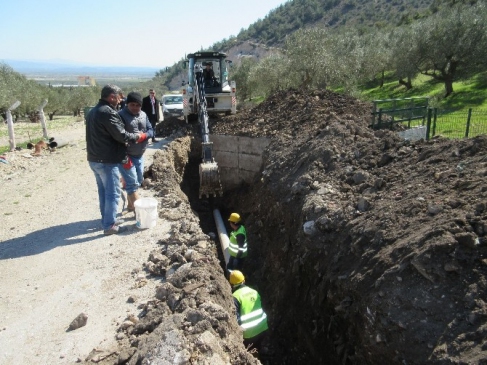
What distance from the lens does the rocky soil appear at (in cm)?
361

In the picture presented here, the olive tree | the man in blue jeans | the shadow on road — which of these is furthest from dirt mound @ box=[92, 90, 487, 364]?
the olive tree

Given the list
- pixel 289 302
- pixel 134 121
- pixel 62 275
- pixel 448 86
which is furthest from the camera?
pixel 448 86

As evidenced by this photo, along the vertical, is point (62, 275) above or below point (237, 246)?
above

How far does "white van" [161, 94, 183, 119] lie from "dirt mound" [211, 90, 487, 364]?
9.96 m

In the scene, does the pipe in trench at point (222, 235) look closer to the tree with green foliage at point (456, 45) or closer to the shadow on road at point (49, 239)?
the shadow on road at point (49, 239)

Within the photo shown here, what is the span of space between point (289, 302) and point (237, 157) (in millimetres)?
7023

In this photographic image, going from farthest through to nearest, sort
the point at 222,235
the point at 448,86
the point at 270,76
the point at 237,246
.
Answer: the point at 270,76, the point at 448,86, the point at 222,235, the point at 237,246

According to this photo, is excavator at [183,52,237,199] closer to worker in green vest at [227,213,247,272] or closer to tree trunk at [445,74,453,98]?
worker in green vest at [227,213,247,272]

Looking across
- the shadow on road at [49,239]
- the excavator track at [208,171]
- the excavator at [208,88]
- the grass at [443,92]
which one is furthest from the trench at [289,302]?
the grass at [443,92]

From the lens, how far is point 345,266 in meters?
5.16

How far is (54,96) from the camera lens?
41.6 m

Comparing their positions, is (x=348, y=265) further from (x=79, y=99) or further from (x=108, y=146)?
(x=79, y=99)

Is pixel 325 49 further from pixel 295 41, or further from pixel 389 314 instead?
pixel 389 314

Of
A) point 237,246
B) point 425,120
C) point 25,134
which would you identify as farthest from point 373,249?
point 25,134
